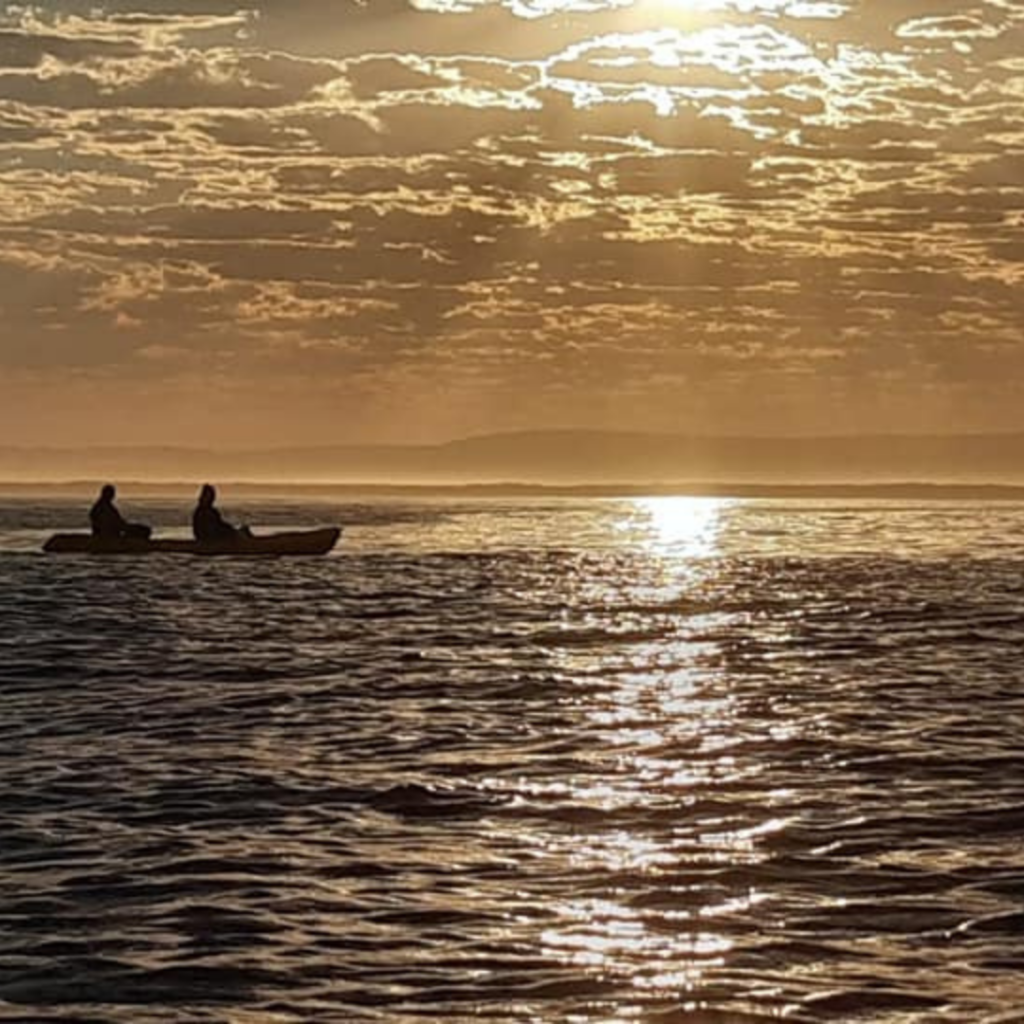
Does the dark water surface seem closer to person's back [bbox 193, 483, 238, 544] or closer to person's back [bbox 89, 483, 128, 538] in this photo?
person's back [bbox 193, 483, 238, 544]

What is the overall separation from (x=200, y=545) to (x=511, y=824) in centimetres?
5631

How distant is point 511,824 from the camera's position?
2059 cm

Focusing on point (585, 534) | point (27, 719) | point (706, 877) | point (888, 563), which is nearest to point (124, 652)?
point (27, 719)

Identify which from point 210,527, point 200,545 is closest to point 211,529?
point 210,527

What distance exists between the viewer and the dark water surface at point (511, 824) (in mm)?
14820

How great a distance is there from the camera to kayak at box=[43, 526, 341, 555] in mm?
75500

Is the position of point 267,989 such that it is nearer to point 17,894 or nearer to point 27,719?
point 17,894

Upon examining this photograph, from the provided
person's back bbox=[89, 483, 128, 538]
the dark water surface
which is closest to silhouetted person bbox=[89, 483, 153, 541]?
person's back bbox=[89, 483, 128, 538]

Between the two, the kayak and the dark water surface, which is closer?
the dark water surface

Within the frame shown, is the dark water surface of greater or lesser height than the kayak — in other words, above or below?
below

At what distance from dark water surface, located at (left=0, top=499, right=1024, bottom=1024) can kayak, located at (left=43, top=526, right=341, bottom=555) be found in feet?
92.8

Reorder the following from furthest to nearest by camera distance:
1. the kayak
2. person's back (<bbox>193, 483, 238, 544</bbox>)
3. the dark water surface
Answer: the kayak
person's back (<bbox>193, 483, 238, 544</bbox>)
the dark water surface

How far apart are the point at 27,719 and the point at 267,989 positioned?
51.0 feet

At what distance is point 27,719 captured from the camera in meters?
29.5
